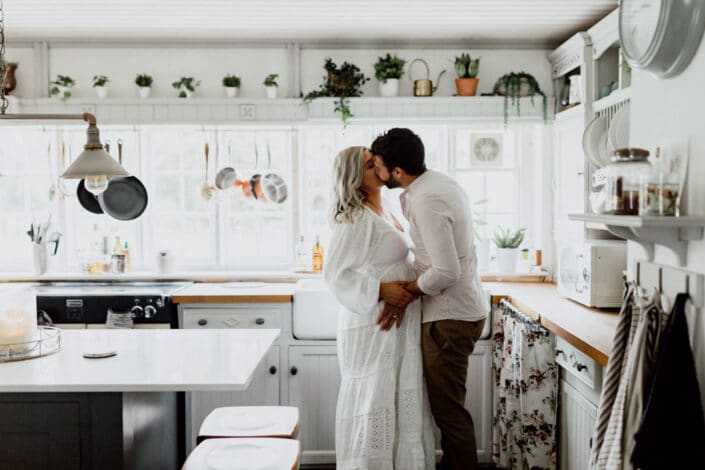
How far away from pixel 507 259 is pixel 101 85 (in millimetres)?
2809

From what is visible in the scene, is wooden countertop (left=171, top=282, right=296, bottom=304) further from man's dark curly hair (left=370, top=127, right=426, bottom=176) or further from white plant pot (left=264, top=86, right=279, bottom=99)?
white plant pot (left=264, top=86, right=279, bottom=99)

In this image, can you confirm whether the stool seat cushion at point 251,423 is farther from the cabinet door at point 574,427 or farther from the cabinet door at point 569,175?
the cabinet door at point 569,175

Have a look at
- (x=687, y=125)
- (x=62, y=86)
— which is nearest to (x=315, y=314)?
(x=62, y=86)

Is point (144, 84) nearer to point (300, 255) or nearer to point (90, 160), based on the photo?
point (300, 255)

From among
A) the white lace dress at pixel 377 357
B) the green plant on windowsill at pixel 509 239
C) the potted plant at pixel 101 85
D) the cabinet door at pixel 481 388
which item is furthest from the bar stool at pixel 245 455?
→ the potted plant at pixel 101 85

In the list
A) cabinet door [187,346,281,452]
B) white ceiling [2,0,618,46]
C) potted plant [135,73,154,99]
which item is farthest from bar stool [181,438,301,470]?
potted plant [135,73,154,99]

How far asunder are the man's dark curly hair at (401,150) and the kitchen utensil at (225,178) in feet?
5.75

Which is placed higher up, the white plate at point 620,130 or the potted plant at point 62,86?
the potted plant at point 62,86

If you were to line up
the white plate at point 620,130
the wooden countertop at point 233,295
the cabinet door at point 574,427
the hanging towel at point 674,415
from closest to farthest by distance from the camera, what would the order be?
1. the hanging towel at point 674,415
2. the cabinet door at point 574,427
3. the white plate at point 620,130
4. the wooden countertop at point 233,295

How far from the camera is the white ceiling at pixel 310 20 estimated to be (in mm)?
3494

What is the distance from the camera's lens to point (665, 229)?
1485 millimetres

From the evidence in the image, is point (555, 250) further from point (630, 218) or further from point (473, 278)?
point (630, 218)

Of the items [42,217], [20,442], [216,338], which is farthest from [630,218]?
[42,217]

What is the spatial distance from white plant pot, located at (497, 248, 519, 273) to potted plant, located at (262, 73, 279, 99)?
5.75 feet
